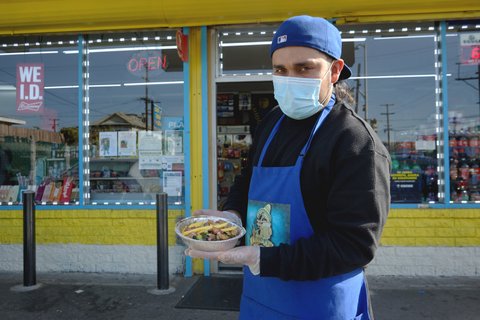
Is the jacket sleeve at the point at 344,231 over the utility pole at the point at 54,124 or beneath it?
beneath

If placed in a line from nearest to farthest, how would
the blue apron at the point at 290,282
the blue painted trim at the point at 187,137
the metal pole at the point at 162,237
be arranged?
the blue apron at the point at 290,282 → the metal pole at the point at 162,237 → the blue painted trim at the point at 187,137

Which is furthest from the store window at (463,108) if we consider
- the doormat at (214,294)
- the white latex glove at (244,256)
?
the white latex glove at (244,256)

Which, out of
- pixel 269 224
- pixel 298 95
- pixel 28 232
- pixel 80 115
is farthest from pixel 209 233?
pixel 80 115

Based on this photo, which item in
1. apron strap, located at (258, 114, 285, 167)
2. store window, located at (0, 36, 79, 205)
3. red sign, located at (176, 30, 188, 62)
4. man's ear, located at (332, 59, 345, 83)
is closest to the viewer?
man's ear, located at (332, 59, 345, 83)

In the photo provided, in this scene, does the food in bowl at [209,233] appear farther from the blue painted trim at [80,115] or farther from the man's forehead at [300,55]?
the blue painted trim at [80,115]

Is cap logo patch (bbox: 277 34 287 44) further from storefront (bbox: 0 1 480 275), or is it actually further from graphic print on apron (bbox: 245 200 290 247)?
storefront (bbox: 0 1 480 275)

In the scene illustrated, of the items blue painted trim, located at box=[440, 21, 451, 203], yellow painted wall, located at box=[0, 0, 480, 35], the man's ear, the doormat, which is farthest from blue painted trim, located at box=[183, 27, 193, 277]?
the man's ear

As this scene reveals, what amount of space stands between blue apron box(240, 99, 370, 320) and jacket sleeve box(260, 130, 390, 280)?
4.4 inches

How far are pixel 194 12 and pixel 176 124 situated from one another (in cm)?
149

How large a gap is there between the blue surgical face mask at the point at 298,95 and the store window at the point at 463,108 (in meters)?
4.44

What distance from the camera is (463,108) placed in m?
5.49

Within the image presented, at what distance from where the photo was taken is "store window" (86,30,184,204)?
228 inches

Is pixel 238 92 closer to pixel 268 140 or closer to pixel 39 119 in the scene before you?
pixel 39 119

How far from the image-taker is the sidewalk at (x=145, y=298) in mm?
4289
